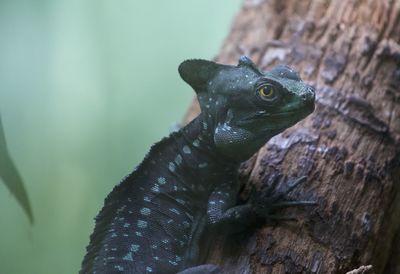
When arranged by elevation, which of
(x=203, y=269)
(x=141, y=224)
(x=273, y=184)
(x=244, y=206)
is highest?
(x=273, y=184)

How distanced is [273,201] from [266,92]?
75 cm

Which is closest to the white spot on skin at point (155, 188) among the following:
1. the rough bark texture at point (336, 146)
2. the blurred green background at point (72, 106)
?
the blurred green background at point (72, 106)

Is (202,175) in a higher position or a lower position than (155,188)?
higher

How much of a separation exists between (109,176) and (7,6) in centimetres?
102

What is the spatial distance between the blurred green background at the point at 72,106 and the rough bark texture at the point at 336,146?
91 centimetres

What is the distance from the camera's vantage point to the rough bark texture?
3.60 m

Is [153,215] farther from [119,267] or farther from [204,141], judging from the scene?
[204,141]

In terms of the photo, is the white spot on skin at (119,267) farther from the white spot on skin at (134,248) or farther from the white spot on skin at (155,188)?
the white spot on skin at (155,188)

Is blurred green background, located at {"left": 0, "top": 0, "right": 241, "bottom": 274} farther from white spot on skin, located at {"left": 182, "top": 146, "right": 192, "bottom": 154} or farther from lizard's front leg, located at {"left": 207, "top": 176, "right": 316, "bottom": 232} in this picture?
lizard's front leg, located at {"left": 207, "top": 176, "right": 316, "bottom": 232}

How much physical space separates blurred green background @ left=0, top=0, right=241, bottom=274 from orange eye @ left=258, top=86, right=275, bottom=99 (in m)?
0.57

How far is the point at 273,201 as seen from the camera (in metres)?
3.77

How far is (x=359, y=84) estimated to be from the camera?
4637mm

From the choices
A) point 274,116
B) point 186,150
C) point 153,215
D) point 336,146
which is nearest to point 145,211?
Result: point 153,215

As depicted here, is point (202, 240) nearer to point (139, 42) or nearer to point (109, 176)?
point (109, 176)
